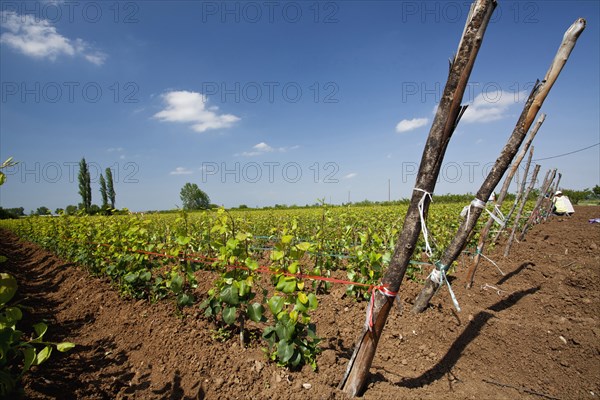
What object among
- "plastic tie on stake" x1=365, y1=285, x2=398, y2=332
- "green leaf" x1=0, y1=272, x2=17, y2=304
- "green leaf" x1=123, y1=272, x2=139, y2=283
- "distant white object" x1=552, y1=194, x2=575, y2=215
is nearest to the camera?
"green leaf" x1=0, y1=272, x2=17, y2=304

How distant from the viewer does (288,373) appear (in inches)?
105

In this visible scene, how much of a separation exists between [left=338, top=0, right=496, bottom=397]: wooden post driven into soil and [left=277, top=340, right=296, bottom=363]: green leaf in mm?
487

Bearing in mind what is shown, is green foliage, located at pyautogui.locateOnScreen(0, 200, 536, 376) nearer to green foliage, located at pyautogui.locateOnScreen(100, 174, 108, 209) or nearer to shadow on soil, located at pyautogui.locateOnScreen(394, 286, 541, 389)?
shadow on soil, located at pyautogui.locateOnScreen(394, 286, 541, 389)

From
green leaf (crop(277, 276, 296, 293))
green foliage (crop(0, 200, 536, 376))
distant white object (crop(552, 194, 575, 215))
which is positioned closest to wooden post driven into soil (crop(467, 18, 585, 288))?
green foliage (crop(0, 200, 536, 376))

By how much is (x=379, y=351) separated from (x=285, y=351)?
4.11 feet

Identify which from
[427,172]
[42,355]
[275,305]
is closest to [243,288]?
[275,305]

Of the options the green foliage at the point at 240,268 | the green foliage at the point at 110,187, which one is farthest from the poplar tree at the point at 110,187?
the green foliage at the point at 240,268

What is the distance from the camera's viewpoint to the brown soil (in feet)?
8.68

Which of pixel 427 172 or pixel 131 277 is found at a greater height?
pixel 427 172

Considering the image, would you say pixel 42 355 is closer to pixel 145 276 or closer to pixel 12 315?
pixel 12 315

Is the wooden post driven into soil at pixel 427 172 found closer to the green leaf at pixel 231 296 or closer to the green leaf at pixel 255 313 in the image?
the green leaf at pixel 255 313

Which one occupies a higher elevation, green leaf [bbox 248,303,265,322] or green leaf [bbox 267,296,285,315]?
green leaf [bbox 267,296,285,315]

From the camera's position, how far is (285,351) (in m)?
2.60

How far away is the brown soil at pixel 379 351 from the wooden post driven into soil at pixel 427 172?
13.2 inches
